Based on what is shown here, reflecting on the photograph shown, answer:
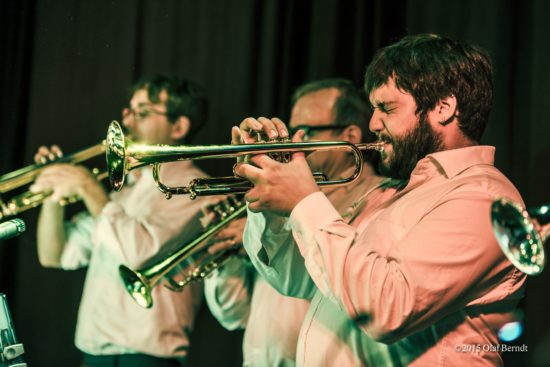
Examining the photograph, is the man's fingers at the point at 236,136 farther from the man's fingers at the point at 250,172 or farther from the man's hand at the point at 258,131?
the man's fingers at the point at 250,172

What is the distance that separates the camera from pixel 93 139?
340cm

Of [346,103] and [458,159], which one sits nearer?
[458,159]

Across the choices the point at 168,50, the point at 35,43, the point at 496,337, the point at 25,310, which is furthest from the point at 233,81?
the point at 496,337

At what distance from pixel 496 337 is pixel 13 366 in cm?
120

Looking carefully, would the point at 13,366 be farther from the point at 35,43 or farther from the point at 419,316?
the point at 35,43

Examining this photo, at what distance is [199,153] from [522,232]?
0.92 meters

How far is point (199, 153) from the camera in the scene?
1.84 m

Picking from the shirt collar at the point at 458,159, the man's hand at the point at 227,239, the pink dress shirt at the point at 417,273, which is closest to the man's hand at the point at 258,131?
the pink dress shirt at the point at 417,273

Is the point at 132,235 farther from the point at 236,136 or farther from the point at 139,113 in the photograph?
the point at 236,136

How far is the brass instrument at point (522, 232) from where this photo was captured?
125 cm

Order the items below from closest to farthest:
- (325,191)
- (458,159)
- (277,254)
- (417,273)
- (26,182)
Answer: (417,273), (458,159), (277,254), (325,191), (26,182)

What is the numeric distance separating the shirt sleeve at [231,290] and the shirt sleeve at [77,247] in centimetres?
72

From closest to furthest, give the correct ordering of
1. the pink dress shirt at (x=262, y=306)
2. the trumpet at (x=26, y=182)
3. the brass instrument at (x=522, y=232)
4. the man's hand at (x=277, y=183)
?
the brass instrument at (x=522, y=232) < the man's hand at (x=277, y=183) < the pink dress shirt at (x=262, y=306) < the trumpet at (x=26, y=182)

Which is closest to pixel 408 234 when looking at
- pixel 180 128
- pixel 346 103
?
pixel 346 103
